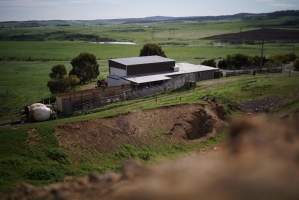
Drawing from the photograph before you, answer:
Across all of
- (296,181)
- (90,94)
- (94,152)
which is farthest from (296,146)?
(90,94)

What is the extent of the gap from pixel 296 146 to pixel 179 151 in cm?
1763

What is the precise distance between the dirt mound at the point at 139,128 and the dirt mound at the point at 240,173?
14.8m

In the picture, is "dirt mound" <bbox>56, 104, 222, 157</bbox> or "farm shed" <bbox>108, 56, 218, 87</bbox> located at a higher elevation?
"farm shed" <bbox>108, 56, 218, 87</bbox>

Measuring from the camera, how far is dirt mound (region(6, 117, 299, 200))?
8164 millimetres

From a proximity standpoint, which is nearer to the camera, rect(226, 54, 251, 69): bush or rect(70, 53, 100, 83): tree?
rect(70, 53, 100, 83): tree

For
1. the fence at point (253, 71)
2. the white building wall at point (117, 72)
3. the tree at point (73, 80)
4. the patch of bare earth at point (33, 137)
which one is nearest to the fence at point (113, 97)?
the white building wall at point (117, 72)

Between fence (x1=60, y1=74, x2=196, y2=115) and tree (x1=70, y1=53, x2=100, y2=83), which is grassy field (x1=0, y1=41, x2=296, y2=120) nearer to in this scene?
tree (x1=70, y1=53, x2=100, y2=83)

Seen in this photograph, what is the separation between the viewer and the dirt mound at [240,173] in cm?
816

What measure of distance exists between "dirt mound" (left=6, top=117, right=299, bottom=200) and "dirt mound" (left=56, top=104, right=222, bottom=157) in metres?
14.8

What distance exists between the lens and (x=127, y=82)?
149 ft

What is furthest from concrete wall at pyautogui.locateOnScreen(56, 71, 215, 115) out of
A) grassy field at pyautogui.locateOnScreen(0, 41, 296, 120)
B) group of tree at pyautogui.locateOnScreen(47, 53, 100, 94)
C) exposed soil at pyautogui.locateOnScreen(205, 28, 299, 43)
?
exposed soil at pyautogui.locateOnScreen(205, 28, 299, 43)

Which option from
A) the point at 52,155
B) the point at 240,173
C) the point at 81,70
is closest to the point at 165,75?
the point at 81,70

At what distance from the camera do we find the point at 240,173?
873cm

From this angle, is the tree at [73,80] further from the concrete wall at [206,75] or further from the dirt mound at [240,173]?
the dirt mound at [240,173]
